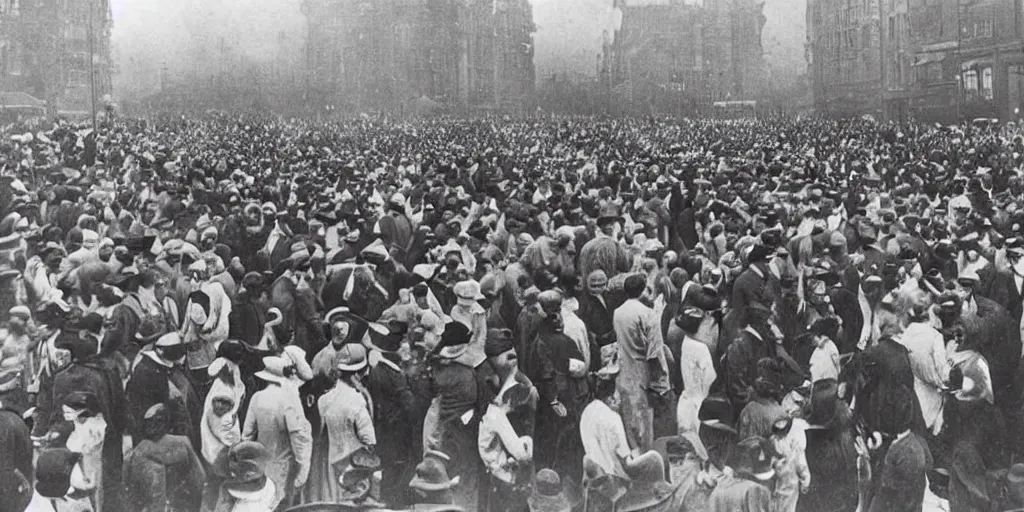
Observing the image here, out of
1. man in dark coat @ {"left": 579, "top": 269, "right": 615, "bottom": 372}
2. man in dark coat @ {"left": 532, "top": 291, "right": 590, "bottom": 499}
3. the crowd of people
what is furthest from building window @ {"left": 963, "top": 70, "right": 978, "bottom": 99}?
man in dark coat @ {"left": 532, "top": 291, "right": 590, "bottom": 499}

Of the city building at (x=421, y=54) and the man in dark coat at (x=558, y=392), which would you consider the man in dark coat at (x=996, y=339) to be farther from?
the city building at (x=421, y=54)

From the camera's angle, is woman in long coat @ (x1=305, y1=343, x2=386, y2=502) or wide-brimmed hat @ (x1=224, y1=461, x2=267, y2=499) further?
woman in long coat @ (x1=305, y1=343, x2=386, y2=502)

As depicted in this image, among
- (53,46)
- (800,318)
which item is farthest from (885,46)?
(53,46)

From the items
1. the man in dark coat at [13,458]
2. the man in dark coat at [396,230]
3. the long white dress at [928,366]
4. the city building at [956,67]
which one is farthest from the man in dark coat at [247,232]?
the city building at [956,67]

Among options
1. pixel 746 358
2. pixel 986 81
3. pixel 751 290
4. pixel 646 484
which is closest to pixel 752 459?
pixel 646 484

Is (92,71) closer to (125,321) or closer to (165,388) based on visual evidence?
(125,321)

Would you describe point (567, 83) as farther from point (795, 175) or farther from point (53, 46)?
point (53, 46)

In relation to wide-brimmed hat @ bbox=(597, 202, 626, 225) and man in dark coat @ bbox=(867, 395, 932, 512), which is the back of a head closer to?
man in dark coat @ bbox=(867, 395, 932, 512)
